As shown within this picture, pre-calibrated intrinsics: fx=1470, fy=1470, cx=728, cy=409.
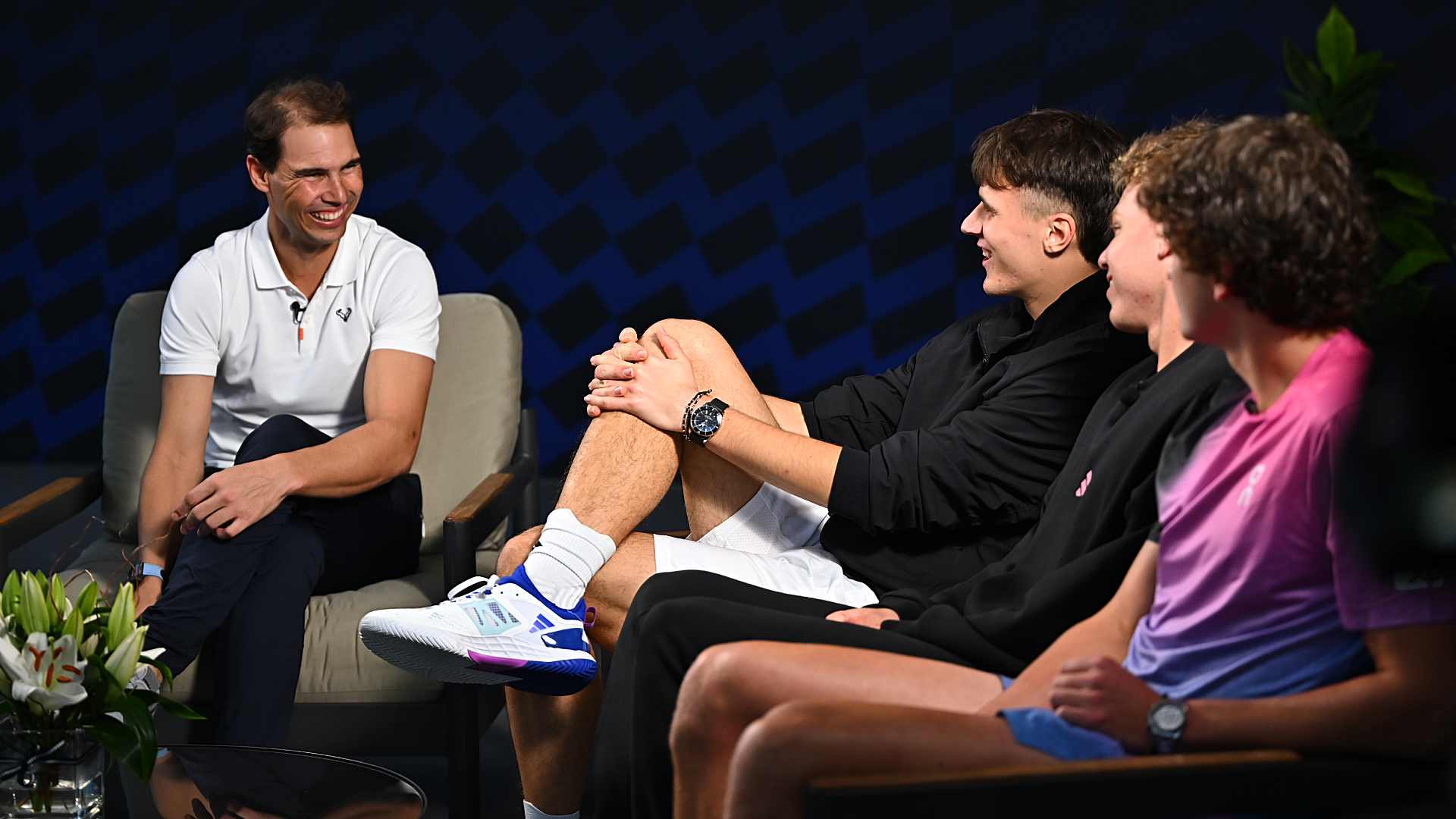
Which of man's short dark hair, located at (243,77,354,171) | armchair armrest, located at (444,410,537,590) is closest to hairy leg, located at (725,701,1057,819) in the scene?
armchair armrest, located at (444,410,537,590)

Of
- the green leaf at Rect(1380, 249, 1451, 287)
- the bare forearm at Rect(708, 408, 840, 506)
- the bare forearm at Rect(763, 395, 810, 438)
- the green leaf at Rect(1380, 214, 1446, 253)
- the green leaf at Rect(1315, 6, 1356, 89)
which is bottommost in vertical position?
the bare forearm at Rect(708, 408, 840, 506)

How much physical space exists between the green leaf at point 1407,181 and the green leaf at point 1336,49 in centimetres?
49

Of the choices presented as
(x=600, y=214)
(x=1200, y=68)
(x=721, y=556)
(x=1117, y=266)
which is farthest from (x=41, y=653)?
(x=1200, y=68)

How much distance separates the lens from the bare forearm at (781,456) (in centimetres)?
237

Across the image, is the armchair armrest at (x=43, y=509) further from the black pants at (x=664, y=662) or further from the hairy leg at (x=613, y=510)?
the black pants at (x=664, y=662)

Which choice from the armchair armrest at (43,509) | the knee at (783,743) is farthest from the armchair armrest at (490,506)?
the knee at (783,743)

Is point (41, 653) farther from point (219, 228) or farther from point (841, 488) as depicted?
point (219, 228)

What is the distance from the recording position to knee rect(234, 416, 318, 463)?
109 inches

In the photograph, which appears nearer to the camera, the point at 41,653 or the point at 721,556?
the point at 41,653

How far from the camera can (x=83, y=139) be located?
4.96m

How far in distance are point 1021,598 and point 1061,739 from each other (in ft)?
1.58

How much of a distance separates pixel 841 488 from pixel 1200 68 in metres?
3.09

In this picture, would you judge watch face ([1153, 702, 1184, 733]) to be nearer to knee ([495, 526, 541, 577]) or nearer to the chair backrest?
knee ([495, 526, 541, 577])

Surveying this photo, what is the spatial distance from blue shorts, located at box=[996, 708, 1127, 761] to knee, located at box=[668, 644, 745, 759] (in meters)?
0.32
